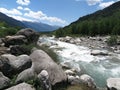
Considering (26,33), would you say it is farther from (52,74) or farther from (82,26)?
(82,26)

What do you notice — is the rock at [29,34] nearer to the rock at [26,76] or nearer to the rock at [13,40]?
the rock at [13,40]

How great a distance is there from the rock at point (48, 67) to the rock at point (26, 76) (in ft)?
4.22

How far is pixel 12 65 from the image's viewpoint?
60.8ft

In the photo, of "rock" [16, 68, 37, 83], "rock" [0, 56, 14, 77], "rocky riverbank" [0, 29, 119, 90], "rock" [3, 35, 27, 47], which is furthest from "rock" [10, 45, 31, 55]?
"rock" [3, 35, 27, 47]

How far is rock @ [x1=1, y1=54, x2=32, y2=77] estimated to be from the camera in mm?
18094

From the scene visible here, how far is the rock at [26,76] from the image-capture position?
17.1m

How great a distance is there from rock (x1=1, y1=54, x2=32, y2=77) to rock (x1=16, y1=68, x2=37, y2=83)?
3.72 ft

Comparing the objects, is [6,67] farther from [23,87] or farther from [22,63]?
[23,87]

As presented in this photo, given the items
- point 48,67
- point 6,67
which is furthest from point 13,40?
point 48,67

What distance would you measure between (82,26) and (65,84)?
96.7 meters

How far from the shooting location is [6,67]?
59.2 feet

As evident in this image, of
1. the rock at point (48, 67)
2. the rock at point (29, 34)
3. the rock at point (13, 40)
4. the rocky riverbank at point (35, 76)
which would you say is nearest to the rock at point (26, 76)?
the rocky riverbank at point (35, 76)

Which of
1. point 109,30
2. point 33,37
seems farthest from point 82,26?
point 33,37

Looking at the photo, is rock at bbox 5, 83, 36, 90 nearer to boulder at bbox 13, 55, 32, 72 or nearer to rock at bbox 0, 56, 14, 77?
rock at bbox 0, 56, 14, 77
